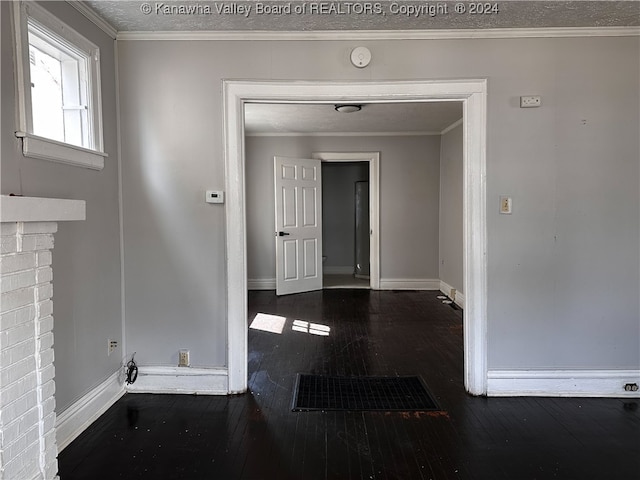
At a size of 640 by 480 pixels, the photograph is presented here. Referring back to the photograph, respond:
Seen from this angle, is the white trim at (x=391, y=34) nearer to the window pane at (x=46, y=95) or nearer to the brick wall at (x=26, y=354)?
the window pane at (x=46, y=95)

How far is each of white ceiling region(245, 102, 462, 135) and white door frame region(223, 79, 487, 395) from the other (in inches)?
64.6

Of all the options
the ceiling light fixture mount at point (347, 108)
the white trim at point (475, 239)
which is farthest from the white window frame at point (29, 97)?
the ceiling light fixture mount at point (347, 108)

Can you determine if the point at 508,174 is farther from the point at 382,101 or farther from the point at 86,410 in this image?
the point at 86,410

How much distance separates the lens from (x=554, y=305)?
2.62 m

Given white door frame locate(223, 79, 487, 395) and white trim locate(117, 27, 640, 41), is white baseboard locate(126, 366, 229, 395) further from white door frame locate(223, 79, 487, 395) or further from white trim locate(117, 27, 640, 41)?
white trim locate(117, 27, 640, 41)

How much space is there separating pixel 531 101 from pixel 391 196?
3629 millimetres

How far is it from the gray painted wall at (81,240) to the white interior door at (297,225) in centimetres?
310

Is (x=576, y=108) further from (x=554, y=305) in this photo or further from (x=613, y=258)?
(x=554, y=305)

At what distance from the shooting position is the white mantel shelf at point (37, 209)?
1.44m

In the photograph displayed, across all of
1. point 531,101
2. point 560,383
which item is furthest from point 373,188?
point 560,383

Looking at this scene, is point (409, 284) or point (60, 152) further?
point (409, 284)

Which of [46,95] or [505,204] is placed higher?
[46,95]

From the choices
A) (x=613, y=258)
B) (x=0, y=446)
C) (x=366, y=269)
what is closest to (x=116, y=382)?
(x=0, y=446)

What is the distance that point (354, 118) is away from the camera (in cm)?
507
